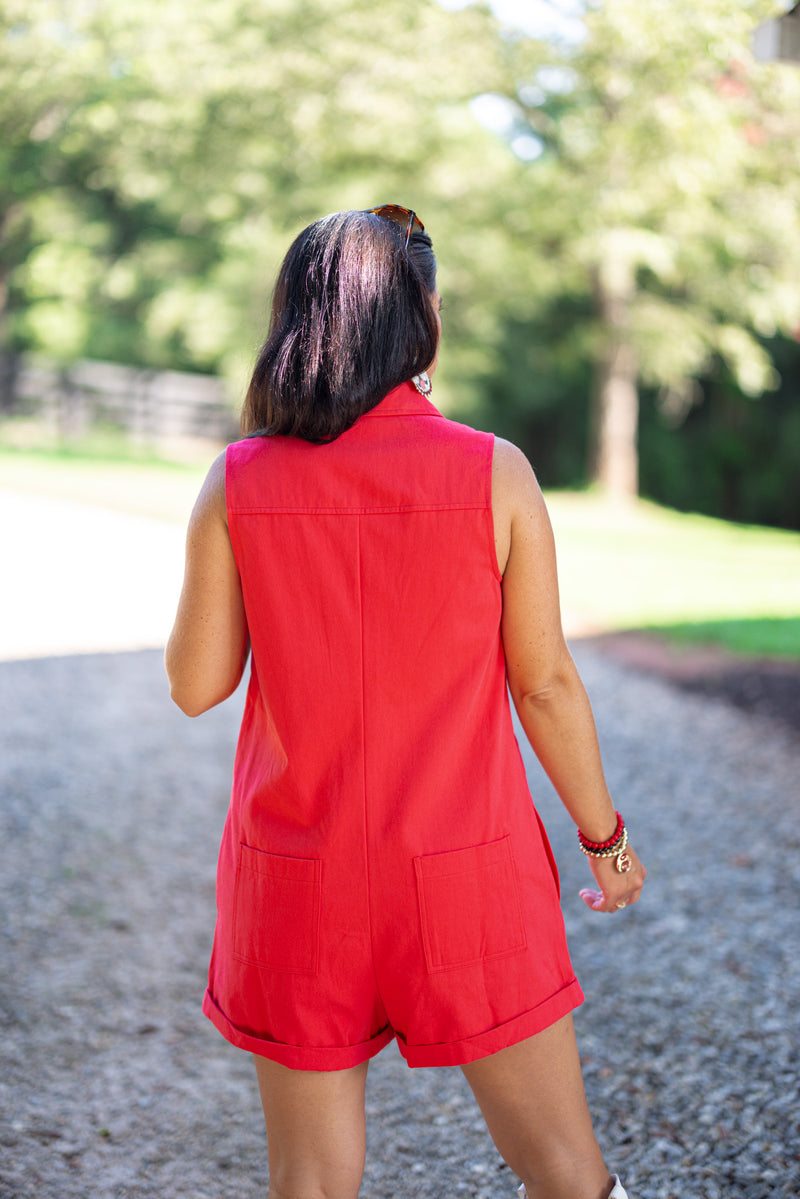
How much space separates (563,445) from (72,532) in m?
14.3

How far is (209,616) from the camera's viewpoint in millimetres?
1464

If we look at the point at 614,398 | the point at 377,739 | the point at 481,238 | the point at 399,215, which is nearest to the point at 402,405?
the point at 399,215

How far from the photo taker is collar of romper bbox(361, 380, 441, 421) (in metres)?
1.37

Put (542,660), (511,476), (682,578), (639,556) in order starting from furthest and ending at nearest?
1. (639,556)
2. (682,578)
3. (542,660)
4. (511,476)

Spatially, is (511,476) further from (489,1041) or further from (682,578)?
(682,578)

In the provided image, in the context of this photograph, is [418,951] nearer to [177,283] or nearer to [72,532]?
[72,532]

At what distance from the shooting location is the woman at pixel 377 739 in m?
1.34

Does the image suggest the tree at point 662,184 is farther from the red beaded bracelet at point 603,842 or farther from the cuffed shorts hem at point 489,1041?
the cuffed shorts hem at point 489,1041

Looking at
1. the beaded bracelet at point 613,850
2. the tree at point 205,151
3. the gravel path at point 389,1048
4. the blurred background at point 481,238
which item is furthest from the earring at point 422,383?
the tree at point 205,151

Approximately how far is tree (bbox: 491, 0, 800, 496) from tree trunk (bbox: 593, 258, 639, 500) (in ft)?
0.07

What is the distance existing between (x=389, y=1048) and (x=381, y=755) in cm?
191

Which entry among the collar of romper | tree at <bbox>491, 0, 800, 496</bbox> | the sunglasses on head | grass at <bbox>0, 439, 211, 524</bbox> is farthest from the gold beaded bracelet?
tree at <bbox>491, 0, 800, 496</bbox>


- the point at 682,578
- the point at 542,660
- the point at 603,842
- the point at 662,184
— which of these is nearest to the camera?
the point at 542,660

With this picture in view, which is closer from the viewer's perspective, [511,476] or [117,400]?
[511,476]
